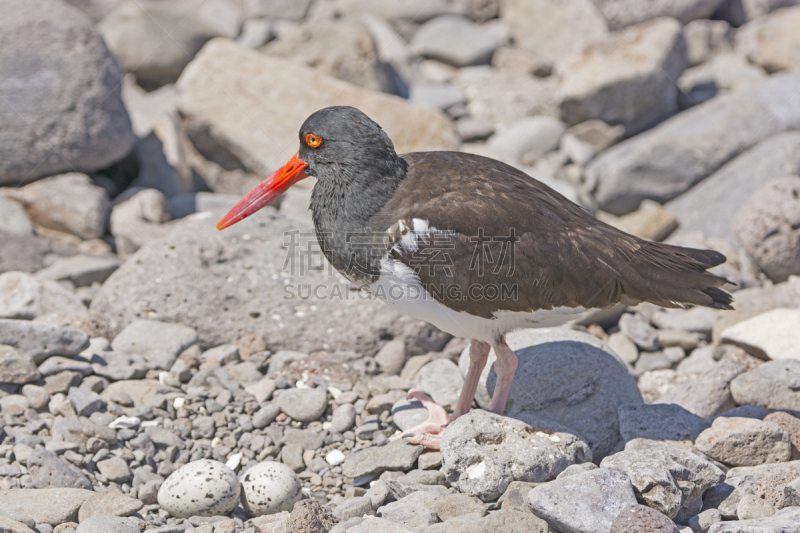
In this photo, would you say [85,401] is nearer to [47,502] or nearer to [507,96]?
[47,502]

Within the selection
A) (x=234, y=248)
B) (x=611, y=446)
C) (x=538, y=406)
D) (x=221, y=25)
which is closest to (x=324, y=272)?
(x=234, y=248)

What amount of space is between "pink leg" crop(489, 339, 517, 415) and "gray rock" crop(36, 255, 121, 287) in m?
4.63

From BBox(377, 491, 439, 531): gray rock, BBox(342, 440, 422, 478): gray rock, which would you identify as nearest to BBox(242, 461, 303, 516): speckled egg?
BBox(342, 440, 422, 478): gray rock

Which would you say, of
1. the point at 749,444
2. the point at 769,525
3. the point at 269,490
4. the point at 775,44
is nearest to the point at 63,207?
the point at 269,490

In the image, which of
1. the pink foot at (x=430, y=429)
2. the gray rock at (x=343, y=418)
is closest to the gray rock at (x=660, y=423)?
the pink foot at (x=430, y=429)

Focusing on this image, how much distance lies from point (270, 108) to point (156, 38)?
3.66 metres

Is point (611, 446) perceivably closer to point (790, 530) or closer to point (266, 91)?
point (790, 530)

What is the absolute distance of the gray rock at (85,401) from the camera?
523cm

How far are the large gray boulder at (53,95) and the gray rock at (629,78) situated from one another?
6932mm

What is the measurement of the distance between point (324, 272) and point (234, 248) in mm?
916

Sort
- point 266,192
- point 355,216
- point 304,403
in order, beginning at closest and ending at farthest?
point 355,216, point 266,192, point 304,403

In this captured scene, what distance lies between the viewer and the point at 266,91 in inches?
390

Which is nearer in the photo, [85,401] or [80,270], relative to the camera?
[85,401]

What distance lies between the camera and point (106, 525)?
405 centimetres
